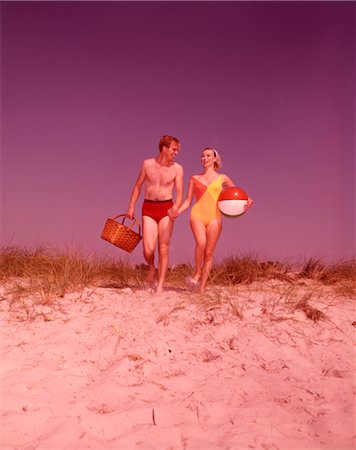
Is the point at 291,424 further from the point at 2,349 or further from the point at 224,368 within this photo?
the point at 2,349

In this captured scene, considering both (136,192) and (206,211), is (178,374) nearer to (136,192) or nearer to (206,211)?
(206,211)

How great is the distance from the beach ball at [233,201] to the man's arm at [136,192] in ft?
3.73

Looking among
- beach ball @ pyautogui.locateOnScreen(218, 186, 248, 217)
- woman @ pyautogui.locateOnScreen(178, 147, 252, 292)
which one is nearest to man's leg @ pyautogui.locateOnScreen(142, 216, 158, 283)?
woman @ pyautogui.locateOnScreen(178, 147, 252, 292)

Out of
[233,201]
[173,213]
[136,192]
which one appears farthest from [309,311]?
[136,192]

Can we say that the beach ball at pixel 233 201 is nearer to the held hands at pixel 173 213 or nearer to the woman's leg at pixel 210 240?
the woman's leg at pixel 210 240

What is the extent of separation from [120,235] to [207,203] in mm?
1154

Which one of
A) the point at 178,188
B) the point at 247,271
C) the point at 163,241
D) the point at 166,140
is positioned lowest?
the point at 247,271

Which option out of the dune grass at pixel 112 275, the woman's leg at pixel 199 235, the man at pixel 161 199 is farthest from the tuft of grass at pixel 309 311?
the man at pixel 161 199

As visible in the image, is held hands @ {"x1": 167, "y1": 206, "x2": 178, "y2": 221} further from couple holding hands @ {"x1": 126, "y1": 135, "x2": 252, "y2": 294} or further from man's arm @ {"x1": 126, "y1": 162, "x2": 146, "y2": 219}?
man's arm @ {"x1": 126, "y1": 162, "x2": 146, "y2": 219}

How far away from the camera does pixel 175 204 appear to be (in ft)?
18.7

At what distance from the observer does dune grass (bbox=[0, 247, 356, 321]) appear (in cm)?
519

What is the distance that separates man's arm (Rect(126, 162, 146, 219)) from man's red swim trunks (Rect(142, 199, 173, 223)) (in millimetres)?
238

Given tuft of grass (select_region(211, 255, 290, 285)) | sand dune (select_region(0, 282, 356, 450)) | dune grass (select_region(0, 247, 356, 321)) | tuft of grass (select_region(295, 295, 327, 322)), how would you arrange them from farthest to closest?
tuft of grass (select_region(211, 255, 290, 285)), dune grass (select_region(0, 247, 356, 321)), tuft of grass (select_region(295, 295, 327, 322)), sand dune (select_region(0, 282, 356, 450))

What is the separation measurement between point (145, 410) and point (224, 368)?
891mm
